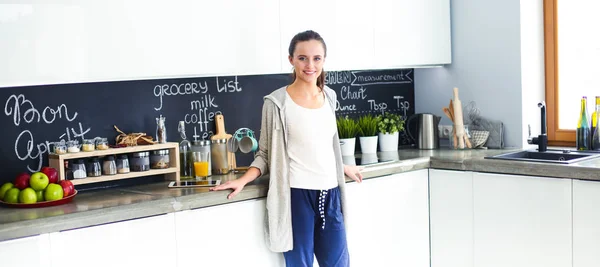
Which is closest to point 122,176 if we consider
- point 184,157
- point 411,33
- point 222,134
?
point 184,157

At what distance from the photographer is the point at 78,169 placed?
9.74 ft

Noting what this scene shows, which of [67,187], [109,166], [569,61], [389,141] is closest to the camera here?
[67,187]

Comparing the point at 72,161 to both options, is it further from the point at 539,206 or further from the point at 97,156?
the point at 539,206

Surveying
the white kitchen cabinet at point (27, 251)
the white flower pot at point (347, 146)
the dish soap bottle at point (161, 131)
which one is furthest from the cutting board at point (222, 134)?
the white kitchen cabinet at point (27, 251)

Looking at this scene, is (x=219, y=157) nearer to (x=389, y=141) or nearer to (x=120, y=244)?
(x=120, y=244)

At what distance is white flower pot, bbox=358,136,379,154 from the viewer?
3.98 m

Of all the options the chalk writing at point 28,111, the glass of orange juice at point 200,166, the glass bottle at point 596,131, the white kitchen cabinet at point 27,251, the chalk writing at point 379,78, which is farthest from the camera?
the chalk writing at point 379,78

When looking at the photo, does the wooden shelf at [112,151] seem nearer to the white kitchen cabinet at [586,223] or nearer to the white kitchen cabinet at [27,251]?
the white kitchen cabinet at [27,251]

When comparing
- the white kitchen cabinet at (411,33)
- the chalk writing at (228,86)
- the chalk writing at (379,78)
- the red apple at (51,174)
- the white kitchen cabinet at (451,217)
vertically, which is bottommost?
the white kitchen cabinet at (451,217)

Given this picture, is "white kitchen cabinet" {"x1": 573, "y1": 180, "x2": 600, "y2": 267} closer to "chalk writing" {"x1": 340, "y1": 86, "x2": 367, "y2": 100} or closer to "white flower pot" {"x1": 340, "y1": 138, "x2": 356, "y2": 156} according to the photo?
"white flower pot" {"x1": 340, "y1": 138, "x2": 356, "y2": 156}

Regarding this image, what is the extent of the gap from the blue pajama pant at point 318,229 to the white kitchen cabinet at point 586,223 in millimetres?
990

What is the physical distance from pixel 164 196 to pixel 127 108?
0.57m

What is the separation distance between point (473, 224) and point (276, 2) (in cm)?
139

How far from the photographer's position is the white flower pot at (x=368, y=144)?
3.98 meters
